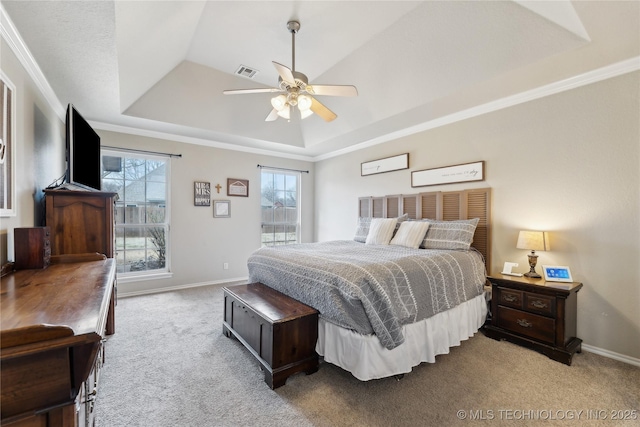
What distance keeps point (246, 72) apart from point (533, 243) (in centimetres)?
381

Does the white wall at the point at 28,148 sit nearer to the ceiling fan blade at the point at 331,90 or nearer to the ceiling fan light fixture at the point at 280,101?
the ceiling fan light fixture at the point at 280,101

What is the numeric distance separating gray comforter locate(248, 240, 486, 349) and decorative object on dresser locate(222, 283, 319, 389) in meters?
0.15

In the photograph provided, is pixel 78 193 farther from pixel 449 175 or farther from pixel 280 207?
pixel 449 175

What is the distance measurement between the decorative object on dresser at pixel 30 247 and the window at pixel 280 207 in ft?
12.5

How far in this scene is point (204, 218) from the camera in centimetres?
487

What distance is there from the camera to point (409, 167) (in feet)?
14.0

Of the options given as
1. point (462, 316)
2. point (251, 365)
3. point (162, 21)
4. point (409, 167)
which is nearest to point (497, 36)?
point (409, 167)

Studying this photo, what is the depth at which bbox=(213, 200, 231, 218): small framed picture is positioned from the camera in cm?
496

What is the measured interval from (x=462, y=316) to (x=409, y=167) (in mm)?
2285

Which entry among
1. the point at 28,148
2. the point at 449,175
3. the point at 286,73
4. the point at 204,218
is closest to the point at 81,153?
the point at 28,148

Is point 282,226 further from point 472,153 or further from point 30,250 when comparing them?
point 30,250

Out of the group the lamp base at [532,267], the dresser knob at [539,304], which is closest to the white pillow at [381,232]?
the lamp base at [532,267]

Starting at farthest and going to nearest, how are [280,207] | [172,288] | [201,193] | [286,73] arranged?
1. [280,207]
2. [201,193]
3. [172,288]
4. [286,73]

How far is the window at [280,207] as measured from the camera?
5613 mm
